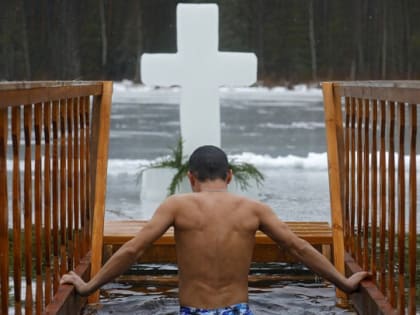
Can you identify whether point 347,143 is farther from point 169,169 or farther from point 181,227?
point 169,169

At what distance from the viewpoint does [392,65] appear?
28.3 metres

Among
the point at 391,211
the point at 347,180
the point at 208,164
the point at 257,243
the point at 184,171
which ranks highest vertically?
the point at 208,164

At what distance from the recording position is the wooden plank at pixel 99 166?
460 cm

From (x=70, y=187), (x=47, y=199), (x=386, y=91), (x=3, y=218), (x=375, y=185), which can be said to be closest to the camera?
(x=3, y=218)

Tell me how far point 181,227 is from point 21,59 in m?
24.4

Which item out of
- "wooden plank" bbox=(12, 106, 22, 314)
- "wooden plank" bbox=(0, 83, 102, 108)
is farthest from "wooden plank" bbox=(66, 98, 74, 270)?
"wooden plank" bbox=(12, 106, 22, 314)

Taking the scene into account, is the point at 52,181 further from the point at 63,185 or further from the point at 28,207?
the point at 28,207

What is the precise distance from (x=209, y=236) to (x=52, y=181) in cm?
103

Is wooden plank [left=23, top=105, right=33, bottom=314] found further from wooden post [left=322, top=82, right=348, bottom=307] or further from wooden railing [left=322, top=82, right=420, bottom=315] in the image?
wooden post [left=322, top=82, right=348, bottom=307]

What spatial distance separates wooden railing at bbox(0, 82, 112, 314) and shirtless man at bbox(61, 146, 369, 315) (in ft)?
1.16

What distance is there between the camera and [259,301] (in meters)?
4.44

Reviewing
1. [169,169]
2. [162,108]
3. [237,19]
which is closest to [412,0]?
[237,19]

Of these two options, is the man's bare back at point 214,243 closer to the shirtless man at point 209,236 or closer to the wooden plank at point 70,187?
the shirtless man at point 209,236

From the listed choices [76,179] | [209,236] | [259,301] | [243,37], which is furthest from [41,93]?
[243,37]
